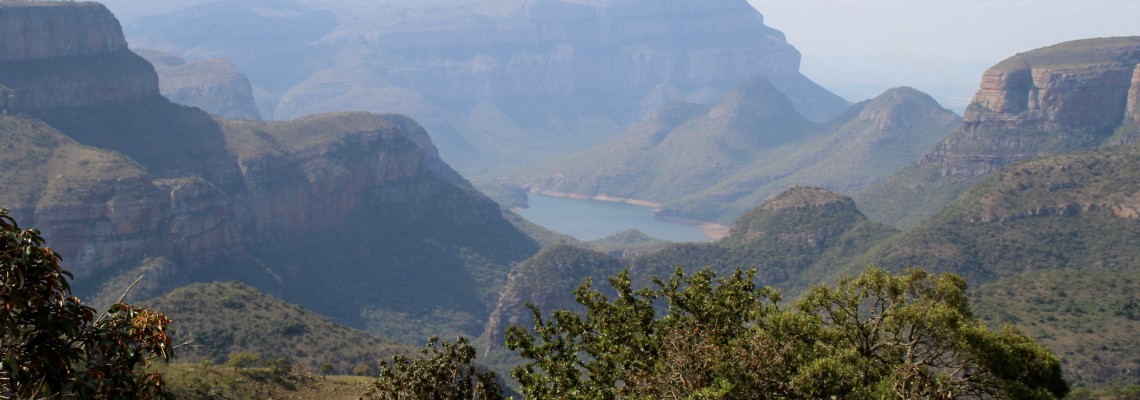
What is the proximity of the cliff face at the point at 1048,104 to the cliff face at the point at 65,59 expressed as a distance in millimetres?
116623

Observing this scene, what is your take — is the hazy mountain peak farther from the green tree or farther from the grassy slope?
the green tree

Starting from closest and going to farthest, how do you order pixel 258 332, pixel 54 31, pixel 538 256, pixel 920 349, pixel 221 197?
pixel 920 349, pixel 258 332, pixel 221 197, pixel 538 256, pixel 54 31

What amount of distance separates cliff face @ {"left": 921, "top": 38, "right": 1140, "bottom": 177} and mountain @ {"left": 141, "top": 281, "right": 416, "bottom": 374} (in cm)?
11197

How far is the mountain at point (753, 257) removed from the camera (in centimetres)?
10900

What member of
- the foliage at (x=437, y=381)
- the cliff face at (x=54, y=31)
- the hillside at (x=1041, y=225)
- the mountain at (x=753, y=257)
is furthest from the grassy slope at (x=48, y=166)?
the foliage at (x=437, y=381)

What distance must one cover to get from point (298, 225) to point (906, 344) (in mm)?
113108

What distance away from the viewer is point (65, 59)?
413 feet

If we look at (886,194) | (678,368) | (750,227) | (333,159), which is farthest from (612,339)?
(886,194)

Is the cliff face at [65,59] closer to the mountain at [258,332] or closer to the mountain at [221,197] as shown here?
the mountain at [221,197]

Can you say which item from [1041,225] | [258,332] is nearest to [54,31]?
[258,332]

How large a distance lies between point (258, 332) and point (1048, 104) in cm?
12385

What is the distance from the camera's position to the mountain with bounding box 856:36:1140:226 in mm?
152000

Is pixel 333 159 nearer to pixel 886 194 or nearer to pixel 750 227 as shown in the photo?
pixel 750 227

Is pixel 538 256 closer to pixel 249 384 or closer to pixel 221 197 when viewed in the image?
pixel 221 197
